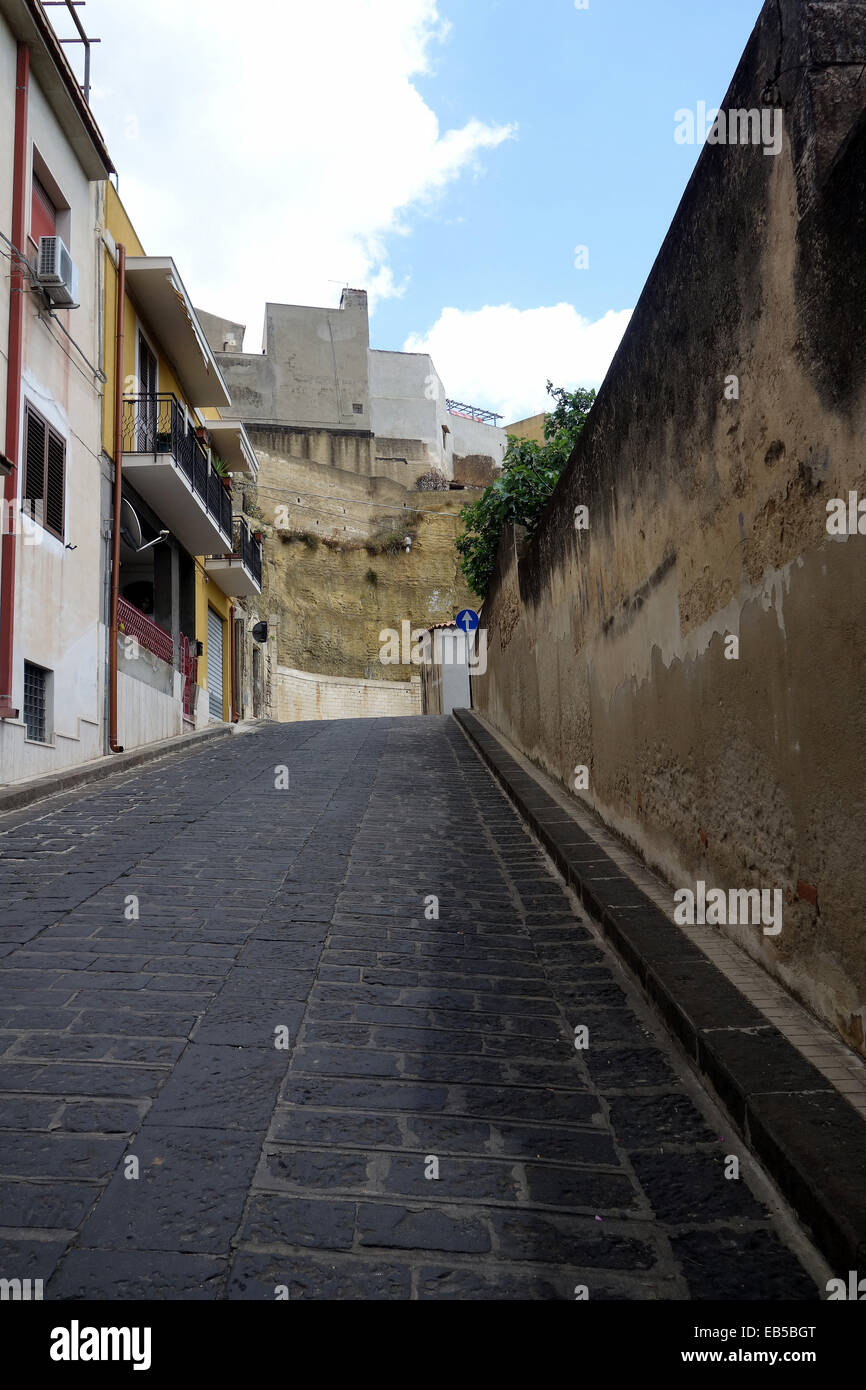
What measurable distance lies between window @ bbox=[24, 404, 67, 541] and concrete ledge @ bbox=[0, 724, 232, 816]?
2.79 m

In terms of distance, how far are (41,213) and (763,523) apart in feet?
35.9

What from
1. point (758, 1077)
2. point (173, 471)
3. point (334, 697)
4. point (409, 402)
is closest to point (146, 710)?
point (173, 471)

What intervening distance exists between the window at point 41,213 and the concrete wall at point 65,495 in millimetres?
129

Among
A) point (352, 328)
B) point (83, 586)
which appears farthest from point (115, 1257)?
point (352, 328)

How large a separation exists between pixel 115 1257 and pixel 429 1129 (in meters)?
1.02

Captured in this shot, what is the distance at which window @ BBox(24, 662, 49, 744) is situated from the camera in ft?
35.5

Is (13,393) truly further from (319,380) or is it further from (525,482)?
(319,380)

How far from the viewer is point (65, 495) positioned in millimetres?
12039

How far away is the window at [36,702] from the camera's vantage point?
426 inches

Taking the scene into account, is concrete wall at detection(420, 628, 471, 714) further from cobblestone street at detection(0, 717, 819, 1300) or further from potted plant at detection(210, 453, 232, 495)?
cobblestone street at detection(0, 717, 819, 1300)

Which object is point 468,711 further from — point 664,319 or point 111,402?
point 664,319

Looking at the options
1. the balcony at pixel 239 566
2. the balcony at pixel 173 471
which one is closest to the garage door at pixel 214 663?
the balcony at pixel 239 566

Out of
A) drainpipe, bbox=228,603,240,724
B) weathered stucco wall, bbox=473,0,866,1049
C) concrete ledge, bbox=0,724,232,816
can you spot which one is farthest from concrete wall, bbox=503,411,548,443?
weathered stucco wall, bbox=473,0,866,1049

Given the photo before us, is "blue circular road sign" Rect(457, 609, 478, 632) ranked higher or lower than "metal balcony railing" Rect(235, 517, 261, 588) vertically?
lower
